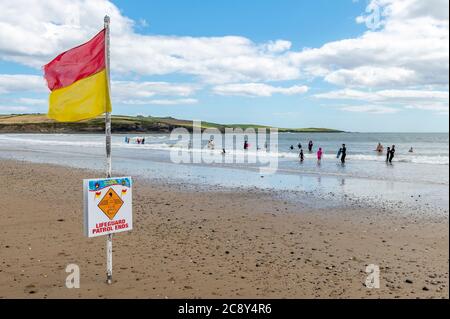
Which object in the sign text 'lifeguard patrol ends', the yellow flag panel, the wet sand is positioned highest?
the yellow flag panel

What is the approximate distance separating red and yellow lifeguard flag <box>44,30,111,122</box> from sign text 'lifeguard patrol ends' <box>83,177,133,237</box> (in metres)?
1.18

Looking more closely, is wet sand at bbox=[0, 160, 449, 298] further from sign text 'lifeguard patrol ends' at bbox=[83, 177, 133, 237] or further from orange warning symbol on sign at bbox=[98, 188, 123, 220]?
orange warning symbol on sign at bbox=[98, 188, 123, 220]

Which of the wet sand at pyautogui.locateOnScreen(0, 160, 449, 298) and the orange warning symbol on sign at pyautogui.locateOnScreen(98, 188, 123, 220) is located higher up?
the orange warning symbol on sign at pyautogui.locateOnScreen(98, 188, 123, 220)

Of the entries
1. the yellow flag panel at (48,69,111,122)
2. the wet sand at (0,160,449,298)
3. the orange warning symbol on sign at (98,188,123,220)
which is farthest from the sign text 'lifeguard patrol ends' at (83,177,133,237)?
the yellow flag panel at (48,69,111,122)

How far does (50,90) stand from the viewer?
7.35 metres

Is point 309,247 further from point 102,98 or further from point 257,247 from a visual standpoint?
point 102,98

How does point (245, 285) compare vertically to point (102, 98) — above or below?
below

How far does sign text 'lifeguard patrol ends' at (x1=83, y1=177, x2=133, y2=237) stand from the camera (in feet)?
20.6

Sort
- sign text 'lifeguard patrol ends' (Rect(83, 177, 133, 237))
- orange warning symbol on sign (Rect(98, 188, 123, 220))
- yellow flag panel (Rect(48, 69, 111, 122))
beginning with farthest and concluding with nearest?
yellow flag panel (Rect(48, 69, 111, 122)) < orange warning symbol on sign (Rect(98, 188, 123, 220)) < sign text 'lifeguard patrol ends' (Rect(83, 177, 133, 237))

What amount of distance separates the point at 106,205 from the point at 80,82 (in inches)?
84.3

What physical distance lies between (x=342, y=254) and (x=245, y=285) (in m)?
2.92

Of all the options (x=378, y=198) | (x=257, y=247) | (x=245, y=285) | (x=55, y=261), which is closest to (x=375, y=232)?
(x=257, y=247)

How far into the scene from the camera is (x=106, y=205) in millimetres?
6520

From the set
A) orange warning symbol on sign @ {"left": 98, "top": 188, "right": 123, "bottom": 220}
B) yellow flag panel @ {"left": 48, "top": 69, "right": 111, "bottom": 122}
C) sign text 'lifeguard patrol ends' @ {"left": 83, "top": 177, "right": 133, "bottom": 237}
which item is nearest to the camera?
sign text 'lifeguard patrol ends' @ {"left": 83, "top": 177, "right": 133, "bottom": 237}
